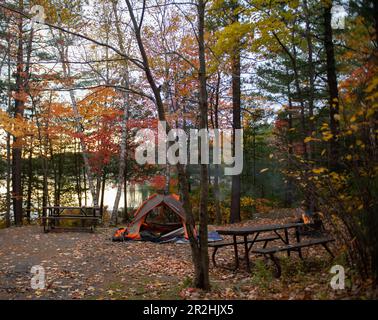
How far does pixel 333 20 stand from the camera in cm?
894

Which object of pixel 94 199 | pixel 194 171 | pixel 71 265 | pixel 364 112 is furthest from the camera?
pixel 194 171

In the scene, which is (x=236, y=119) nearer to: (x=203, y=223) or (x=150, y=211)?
(x=150, y=211)

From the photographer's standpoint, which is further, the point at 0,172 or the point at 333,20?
the point at 0,172

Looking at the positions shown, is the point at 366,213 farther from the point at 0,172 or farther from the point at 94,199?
the point at 0,172

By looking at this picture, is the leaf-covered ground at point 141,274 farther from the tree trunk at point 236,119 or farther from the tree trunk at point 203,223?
the tree trunk at point 236,119

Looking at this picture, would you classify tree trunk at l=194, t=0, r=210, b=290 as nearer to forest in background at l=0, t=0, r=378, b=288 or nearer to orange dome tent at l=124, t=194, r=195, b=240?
forest in background at l=0, t=0, r=378, b=288

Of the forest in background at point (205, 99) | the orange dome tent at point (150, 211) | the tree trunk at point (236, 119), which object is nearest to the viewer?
the forest in background at point (205, 99)

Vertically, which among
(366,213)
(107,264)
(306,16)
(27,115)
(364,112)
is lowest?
(107,264)

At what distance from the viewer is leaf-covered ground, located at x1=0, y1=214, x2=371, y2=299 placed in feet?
14.8

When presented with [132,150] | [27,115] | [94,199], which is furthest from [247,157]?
[27,115]

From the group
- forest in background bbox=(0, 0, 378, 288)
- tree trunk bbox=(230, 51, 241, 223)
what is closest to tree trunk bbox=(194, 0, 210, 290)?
forest in background bbox=(0, 0, 378, 288)

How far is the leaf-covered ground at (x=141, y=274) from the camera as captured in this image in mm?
4523

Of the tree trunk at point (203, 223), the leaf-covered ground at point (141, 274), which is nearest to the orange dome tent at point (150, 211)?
the leaf-covered ground at point (141, 274)

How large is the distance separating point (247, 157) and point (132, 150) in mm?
7653
